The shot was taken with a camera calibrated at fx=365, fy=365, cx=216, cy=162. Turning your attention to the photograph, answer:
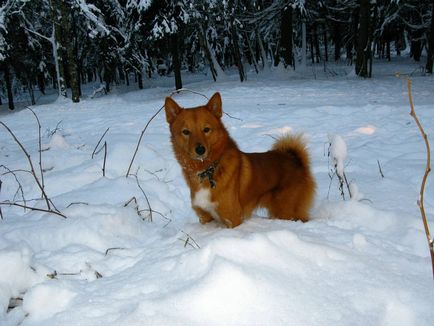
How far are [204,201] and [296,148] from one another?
1312mm

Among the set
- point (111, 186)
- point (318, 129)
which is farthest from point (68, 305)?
point (318, 129)

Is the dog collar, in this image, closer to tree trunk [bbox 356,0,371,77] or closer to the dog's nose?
the dog's nose

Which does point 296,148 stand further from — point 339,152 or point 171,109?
point 171,109

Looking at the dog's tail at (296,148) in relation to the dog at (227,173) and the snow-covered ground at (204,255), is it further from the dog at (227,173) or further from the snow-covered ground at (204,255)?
the snow-covered ground at (204,255)

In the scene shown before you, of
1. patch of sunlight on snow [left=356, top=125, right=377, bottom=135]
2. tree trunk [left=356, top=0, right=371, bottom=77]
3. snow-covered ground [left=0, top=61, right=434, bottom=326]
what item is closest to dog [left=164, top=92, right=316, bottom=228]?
snow-covered ground [left=0, top=61, right=434, bottom=326]

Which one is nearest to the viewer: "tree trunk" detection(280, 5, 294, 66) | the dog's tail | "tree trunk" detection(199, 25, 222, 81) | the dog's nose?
the dog's nose

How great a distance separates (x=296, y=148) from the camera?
4.05 m

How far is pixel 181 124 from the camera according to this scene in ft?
11.4

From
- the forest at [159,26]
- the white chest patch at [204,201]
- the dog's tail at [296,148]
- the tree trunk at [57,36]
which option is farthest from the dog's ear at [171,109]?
the tree trunk at [57,36]

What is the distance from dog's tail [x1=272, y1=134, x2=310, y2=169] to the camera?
157 inches

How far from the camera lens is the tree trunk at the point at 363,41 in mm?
16094

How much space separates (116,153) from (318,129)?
155 inches

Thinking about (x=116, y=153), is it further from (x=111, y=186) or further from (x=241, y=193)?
(x=241, y=193)

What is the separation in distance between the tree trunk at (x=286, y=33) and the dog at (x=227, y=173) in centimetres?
1746
